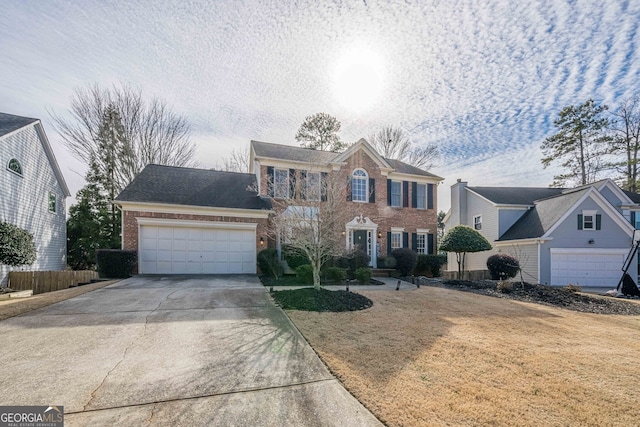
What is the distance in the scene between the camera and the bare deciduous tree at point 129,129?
19.9 m

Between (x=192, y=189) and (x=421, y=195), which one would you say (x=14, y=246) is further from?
(x=421, y=195)

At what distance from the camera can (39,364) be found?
4141mm

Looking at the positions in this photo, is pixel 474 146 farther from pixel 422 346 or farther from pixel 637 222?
pixel 422 346

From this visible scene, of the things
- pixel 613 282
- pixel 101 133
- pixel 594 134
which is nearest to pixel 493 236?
pixel 613 282

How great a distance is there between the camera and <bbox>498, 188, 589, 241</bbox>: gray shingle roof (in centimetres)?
1698

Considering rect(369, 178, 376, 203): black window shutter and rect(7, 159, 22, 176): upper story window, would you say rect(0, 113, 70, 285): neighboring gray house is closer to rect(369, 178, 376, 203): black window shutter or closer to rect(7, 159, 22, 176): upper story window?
rect(7, 159, 22, 176): upper story window

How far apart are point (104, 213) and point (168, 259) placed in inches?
352

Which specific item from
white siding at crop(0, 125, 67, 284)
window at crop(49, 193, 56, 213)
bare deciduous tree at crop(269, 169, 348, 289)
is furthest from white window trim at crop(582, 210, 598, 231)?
window at crop(49, 193, 56, 213)

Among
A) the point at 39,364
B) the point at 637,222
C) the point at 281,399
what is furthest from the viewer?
the point at 637,222

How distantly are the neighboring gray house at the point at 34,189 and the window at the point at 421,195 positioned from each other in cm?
2141

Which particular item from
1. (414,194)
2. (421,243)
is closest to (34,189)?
(414,194)

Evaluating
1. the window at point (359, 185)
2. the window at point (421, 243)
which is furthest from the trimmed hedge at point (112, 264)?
the window at point (421, 243)

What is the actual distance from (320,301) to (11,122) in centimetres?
1698

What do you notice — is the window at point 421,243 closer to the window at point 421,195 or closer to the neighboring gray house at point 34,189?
the window at point 421,195
